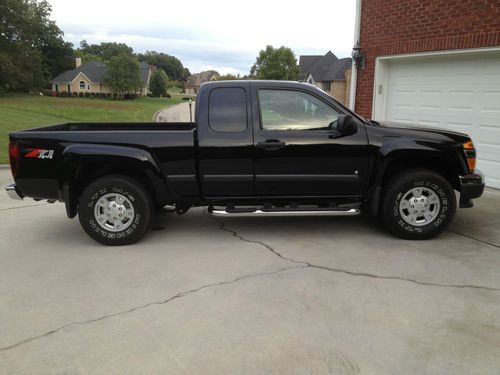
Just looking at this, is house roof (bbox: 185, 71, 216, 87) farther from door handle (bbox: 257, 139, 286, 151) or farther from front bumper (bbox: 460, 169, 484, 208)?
front bumper (bbox: 460, 169, 484, 208)

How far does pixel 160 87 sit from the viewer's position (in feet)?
332

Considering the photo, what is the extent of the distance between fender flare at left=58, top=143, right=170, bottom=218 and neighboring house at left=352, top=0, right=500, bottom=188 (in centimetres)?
637

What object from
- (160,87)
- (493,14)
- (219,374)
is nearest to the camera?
(219,374)

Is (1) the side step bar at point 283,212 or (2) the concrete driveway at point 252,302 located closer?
(2) the concrete driveway at point 252,302

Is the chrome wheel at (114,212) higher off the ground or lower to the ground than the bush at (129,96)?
lower

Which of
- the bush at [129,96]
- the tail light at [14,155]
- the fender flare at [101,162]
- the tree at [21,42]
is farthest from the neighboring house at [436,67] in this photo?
the bush at [129,96]

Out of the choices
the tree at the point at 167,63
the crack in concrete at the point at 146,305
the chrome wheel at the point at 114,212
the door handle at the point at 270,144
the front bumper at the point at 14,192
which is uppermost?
the tree at the point at 167,63

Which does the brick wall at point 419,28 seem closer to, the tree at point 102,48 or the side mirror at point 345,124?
the side mirror at point 345,124

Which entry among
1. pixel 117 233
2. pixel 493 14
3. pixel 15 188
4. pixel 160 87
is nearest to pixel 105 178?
pixel 117 233

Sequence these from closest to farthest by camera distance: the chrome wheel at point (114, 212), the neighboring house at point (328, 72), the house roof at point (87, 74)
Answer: the chrome wheel at point (114, 212) < the neighboring house at point (328, 72) < the house roof at point (87, 74)

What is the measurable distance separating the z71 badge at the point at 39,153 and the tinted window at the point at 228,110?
1.84 m

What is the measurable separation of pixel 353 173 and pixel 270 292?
79.4 inches

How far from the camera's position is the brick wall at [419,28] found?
26.7 ft

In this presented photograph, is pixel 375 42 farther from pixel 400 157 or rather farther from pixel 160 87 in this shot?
pixel 160 87
